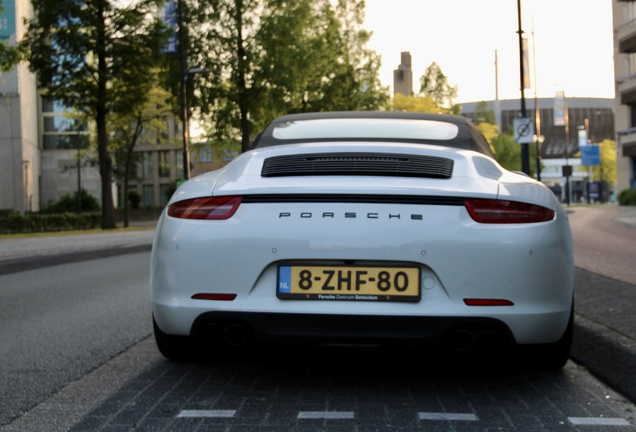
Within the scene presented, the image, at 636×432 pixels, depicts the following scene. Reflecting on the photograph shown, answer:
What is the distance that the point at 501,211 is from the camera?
3.65 metres

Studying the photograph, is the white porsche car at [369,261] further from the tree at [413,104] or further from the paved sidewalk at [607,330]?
the tree at [413,104]

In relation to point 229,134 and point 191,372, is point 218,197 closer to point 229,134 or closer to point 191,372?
point 191,372

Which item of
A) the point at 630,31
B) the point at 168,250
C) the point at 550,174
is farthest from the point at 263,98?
the point at 550,174

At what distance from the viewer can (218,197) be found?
12.5 feet

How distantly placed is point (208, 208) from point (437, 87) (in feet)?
215

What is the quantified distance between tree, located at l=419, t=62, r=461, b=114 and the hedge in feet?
113

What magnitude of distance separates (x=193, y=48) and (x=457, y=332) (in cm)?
3310

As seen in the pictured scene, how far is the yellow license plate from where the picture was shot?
3.58m

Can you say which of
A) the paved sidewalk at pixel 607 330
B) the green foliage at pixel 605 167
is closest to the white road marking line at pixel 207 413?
the paved sidewalk at pixel 607 330

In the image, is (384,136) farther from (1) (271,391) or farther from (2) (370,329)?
(1) (271,391)

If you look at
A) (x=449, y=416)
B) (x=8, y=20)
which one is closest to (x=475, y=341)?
(x=449, y=416)

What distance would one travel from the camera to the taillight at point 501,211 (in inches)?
143

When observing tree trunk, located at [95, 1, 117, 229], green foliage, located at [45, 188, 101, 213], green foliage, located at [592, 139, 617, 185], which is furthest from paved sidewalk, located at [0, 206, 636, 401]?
green foliage, located at [592, 139, 617, 185]

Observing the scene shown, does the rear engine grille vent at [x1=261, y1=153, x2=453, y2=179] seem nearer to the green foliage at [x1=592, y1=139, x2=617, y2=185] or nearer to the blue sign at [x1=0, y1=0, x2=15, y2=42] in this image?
the blue sign at [x1=0, y1=0, x2=15, y2=42]
